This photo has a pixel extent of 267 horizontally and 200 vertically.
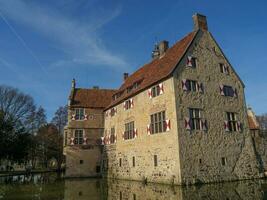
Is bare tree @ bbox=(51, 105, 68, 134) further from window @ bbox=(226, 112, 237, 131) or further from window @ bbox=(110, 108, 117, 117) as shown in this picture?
window @ bbox=(226, 112, 237, 131)

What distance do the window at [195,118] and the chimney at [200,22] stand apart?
7.87 metres

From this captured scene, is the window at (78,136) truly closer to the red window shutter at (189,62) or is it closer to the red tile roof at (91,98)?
the red tile roof at (91,98)

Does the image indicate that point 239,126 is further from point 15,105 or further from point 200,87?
point 15,105

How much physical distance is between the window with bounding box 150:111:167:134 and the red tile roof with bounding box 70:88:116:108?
1337 centimetres

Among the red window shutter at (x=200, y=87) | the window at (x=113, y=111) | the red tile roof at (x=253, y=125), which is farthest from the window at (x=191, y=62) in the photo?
the red tile roof at (x=253, y=125)

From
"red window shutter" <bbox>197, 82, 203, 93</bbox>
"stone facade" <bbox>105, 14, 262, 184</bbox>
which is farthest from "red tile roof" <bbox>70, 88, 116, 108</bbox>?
"red window shutter" <bbox>197, 82, 203, 93</bbox>

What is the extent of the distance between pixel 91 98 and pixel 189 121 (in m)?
18.1

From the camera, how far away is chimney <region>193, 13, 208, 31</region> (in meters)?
23.5

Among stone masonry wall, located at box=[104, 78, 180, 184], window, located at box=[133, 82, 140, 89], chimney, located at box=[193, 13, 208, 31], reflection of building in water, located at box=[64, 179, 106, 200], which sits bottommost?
reflection of building in water, located at box=[64, 179, 106, 200]

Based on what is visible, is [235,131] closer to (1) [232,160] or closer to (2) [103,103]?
(1) [232,160]

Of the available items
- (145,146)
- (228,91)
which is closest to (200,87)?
(228,91)

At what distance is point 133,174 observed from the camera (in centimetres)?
2400

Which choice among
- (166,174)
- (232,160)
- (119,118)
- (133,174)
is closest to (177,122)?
(166,174)

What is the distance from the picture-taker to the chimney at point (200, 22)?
2346cm
